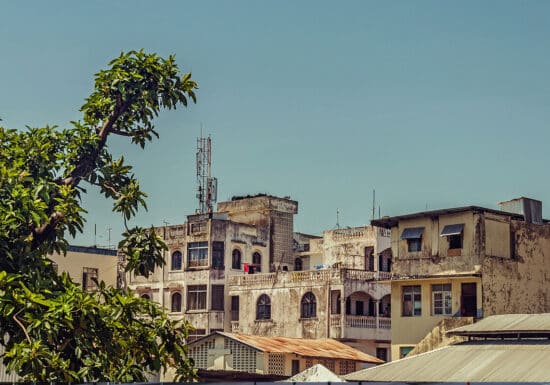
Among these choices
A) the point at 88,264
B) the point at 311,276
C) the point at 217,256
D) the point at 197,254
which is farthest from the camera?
the point at 88,264

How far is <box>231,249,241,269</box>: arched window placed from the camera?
221ft

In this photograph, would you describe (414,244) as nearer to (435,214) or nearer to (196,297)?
(435,214)

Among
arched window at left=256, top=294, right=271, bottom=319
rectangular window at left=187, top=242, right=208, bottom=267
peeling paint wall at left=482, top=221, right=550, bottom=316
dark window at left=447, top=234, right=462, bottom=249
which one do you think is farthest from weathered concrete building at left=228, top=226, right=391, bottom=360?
peeling paint wall at left=482, top=221, right=550, bottom=316

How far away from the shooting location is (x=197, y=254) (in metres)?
67.2

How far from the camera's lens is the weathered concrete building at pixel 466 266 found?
146 feet

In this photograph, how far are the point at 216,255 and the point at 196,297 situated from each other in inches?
126

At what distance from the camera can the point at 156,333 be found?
69.4ft

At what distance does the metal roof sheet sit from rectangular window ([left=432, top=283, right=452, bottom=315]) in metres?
2.66

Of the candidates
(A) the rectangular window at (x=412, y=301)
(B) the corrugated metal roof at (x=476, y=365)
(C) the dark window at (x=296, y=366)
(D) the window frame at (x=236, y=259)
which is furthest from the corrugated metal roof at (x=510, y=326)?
(D) the window frame at (x=236, y=259)

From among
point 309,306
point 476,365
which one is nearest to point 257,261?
point 309,306

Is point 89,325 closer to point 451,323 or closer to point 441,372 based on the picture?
point 441,372

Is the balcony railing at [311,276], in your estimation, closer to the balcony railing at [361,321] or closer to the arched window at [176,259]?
the balcony railing at [361,321]

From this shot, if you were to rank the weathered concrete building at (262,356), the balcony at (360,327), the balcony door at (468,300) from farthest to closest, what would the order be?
the balcony at (360,327)
the weathered concrete building at (262,356)
the balcony door at (468,300)

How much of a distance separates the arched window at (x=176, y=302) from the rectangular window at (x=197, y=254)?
8.30 ft
